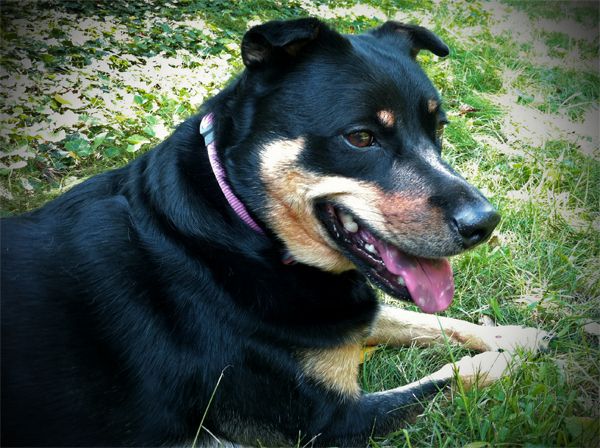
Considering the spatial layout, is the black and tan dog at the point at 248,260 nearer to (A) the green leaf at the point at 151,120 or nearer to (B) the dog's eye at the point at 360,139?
(B) the dog's eye at the point at 360,139

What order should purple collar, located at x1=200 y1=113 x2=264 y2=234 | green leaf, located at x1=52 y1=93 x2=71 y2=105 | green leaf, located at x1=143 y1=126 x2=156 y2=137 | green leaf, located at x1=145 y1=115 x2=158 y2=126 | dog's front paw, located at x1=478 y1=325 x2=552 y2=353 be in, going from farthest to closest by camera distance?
green leaf, located at x1=52 y1=93 x2=71 y2=105 < green leaf, located at x1=145 y1=115 x2=158 y2=126 < green leaf, located at x1=143 y1=126 x2=156 y2=137 < dog's front paw, located at x1=478 y1=325 x2=552 y2=353 < purple collar, located at x1=200 y1=113 x2=264 y2=234

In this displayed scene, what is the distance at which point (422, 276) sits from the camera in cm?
259

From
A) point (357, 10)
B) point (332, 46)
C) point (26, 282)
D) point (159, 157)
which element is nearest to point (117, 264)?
point (26, 282)

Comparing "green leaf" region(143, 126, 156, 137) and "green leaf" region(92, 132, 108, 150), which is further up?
"green leaf" region(143, 126, 156, 137)

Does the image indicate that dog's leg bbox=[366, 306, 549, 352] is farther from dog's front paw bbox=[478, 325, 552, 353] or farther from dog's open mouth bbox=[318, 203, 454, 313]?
dog's open mouth bbox=[318, 203, 454, 313]

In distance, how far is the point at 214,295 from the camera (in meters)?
2.46

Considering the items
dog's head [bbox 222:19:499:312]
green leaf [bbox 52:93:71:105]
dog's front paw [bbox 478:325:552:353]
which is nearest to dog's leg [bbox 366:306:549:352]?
dog's front paw [bbox 478:325:552:353]

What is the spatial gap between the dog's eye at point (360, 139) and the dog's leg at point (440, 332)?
1.25 m

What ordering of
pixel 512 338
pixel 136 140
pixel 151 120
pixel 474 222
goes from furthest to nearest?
pixel 151 120 → pixel 136 140 → pixel 512 338 → pixel 474 222

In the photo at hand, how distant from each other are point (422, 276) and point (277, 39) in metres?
1.26

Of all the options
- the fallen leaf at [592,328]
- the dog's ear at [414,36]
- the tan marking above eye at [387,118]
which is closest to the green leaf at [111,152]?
the dog's ear at [414,36]

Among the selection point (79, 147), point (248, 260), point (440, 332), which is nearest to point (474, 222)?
point (248, 260)

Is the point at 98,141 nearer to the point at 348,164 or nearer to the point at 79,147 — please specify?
the point at 79,147

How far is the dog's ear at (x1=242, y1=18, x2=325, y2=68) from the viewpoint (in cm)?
245
